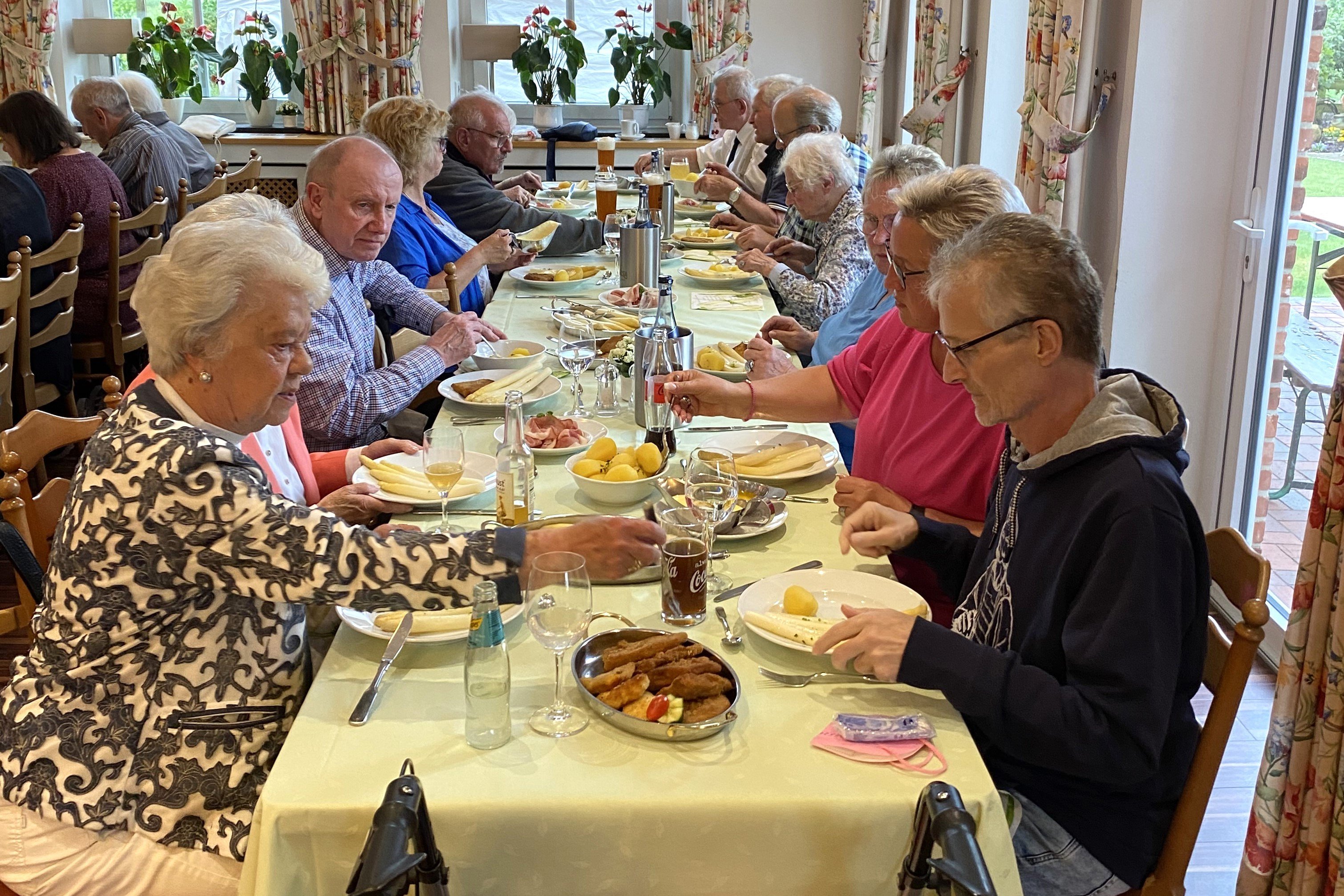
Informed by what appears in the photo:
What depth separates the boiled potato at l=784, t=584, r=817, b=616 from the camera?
165cm

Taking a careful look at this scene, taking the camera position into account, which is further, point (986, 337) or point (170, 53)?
point (170, 53)

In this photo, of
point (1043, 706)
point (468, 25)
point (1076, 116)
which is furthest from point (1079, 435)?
point (468, 25)

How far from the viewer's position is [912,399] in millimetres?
2363

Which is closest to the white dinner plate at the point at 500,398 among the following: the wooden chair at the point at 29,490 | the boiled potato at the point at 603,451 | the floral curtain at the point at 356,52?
the boiled potato at the point at 603,451

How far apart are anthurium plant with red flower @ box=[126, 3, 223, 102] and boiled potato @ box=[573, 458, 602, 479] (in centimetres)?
676

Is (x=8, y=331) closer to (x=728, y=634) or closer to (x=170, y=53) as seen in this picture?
(x=728, y=634)

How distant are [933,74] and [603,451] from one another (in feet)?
13.2

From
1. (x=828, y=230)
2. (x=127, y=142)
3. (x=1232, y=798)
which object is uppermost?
(x=127, y=142)

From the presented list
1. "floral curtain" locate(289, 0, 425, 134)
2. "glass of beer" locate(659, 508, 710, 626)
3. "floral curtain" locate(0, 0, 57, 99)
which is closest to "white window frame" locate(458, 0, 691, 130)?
"floral curtain" locate(289, 0, 425, 134)

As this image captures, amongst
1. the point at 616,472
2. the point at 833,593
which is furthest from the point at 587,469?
the point at 833,593

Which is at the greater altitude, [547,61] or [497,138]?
[547,61]

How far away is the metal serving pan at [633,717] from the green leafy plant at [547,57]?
6767mm

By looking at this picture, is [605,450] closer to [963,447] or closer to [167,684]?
[963,447]

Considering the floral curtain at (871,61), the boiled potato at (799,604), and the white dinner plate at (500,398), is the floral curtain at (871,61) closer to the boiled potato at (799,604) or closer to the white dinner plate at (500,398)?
the white dinner plate at (500,398)
